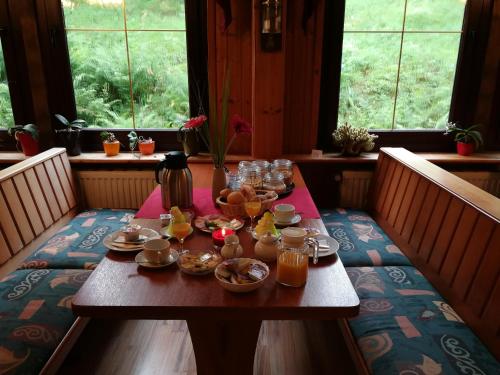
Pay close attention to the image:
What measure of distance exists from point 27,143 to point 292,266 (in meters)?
2.36

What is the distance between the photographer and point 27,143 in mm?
2799

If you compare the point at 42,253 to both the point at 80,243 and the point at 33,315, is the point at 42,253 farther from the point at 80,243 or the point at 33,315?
the point at 33,315

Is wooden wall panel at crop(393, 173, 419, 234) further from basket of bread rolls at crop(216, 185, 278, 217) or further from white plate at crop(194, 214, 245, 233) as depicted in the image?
white plate at crop(194, 214, 245, 233)

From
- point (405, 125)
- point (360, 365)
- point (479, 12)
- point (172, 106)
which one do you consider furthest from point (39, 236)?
point (479, 12)

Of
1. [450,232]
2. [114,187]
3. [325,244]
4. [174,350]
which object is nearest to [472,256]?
[450,232]

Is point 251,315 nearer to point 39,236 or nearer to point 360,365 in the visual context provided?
point 360,365

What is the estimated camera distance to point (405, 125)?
9.91 ft

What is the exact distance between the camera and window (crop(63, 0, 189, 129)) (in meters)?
2.77

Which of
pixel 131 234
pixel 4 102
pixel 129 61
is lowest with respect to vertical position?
pixel 131 234

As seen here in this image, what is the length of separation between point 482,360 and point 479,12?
7.84 ft

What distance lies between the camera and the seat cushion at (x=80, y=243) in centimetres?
201

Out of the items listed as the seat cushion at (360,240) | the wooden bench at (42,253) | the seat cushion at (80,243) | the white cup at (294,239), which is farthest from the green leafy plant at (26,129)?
the white cup at (294,239)

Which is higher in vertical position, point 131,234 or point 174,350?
point 131,234

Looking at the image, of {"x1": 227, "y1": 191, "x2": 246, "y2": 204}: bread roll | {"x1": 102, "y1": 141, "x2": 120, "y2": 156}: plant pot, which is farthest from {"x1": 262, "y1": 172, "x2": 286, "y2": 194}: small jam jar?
{"x1": 102, "y1": 141, "x2": 120, "y2": 156}: plant pot
